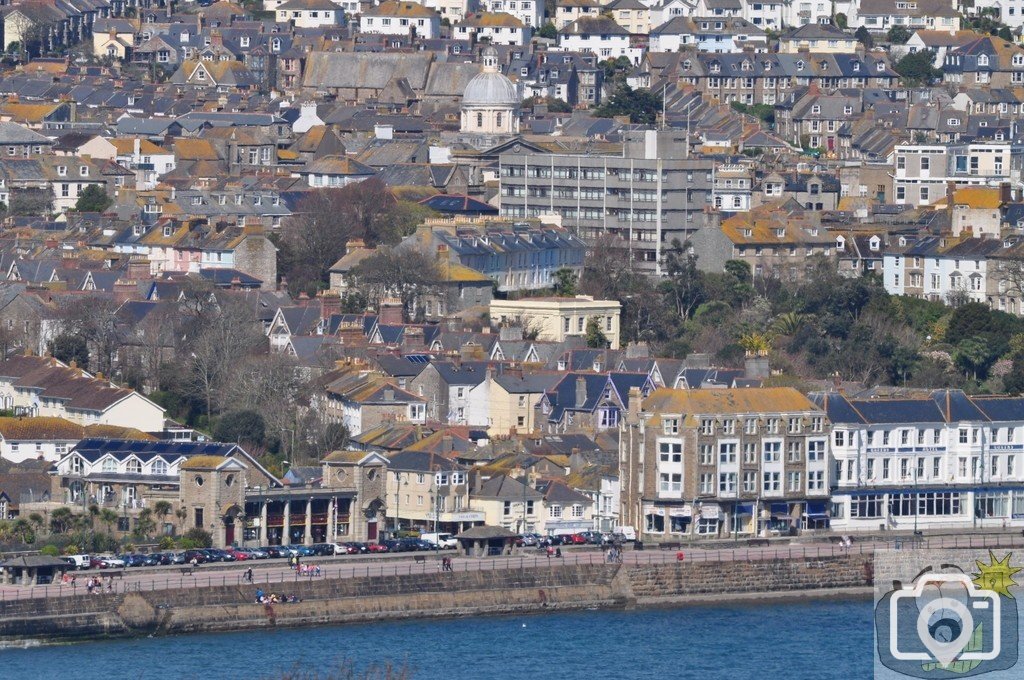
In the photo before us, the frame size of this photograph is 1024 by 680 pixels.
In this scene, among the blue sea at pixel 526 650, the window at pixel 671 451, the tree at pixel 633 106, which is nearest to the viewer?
the blue sea at pixel 526 650

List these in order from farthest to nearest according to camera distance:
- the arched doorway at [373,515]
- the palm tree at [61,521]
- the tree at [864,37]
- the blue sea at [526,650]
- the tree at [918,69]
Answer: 1. the tree at [864,37]
2. the tree at [918,69]
3. the arched doorway at [373,515]
4. the palm tree at [61,521]
5. the blue sea at [526,650]

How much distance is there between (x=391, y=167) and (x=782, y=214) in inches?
665

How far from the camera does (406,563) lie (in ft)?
222

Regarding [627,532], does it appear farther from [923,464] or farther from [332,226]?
[332,226]

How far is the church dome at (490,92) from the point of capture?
417 ft

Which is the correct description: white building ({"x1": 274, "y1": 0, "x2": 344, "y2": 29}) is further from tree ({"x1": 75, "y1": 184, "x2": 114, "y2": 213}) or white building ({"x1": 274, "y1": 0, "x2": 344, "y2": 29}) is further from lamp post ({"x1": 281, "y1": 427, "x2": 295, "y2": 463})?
lamp post ({"x1": 281, "y1": 427, "x2": 295, "y2": 463})

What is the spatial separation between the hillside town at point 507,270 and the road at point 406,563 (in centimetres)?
148

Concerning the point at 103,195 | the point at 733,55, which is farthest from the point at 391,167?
the point at 733,55

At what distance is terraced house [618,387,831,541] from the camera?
7144cm

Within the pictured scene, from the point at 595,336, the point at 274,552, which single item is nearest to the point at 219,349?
the point at 595,336

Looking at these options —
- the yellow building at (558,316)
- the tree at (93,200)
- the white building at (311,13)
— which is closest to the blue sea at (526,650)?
the yellow building at (558,316)

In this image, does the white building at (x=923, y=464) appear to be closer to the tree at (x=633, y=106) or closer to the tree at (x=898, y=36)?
the tree at (x=633, y=106)

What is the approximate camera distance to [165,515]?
7062 centimetres

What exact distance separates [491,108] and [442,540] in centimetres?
5840
